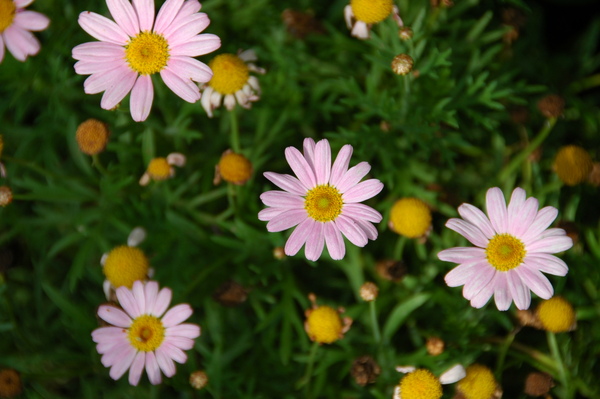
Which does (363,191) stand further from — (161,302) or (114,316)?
(114,316)

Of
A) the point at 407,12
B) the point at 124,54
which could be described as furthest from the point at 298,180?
the point at 407,12

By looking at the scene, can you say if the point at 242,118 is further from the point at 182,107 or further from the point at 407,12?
the point at 407,12

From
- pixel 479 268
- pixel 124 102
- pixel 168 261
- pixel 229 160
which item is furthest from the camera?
pixel 168 261

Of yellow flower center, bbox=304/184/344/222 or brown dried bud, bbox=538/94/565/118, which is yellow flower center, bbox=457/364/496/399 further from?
brown dried bud, bbox=538/94/565/118

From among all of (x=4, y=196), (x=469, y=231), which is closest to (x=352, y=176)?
(x=469, y=231)

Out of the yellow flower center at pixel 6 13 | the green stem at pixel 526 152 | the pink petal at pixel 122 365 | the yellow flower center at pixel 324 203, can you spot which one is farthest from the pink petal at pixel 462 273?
the yellow flower center at pixel 6 13

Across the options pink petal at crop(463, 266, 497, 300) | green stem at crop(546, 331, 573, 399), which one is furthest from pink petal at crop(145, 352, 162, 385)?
green stem at crop(546, 331, 573, 399)
